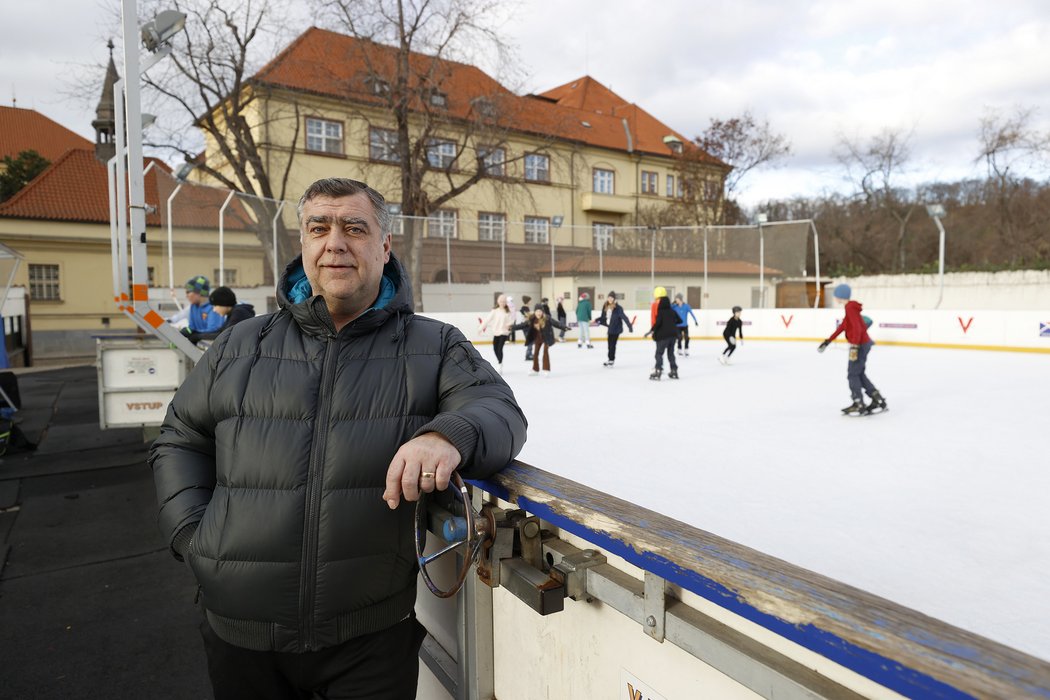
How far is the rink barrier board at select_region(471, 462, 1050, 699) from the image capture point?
70 centimetres

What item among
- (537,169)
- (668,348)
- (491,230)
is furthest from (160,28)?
(537,169)

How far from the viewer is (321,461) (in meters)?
1.42

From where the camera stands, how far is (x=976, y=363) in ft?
41.2

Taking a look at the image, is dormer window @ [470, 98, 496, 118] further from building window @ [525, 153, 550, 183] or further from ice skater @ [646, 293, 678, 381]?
ice skater @ [646, 293, 678, 381]

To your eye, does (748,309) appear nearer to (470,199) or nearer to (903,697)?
(470,199)

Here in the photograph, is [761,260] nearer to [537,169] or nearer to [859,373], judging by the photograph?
[859,373]

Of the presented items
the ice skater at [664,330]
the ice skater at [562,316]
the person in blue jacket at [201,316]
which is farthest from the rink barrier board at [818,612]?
the ice skater at [562,316]

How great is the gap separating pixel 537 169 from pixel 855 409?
31409mm

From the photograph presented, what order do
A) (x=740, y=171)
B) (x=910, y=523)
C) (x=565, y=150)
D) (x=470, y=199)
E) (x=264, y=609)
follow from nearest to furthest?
1. (x=264, y=609)
2. (x=910, y=523)
3. (x=470, y=199)
4. (x=565, y=150)
5. (x=740, y=171)

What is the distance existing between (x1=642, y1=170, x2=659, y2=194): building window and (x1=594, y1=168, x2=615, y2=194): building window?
277cm

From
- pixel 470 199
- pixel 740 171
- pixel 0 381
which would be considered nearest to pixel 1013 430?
pixel 0 381

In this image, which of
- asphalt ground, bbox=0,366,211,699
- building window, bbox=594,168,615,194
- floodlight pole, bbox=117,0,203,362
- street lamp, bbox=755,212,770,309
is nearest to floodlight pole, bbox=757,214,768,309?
street lamp, bbox=755,212,770,309

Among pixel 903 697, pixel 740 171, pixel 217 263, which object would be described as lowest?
pixel 903 697

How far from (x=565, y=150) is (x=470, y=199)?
863 cm
